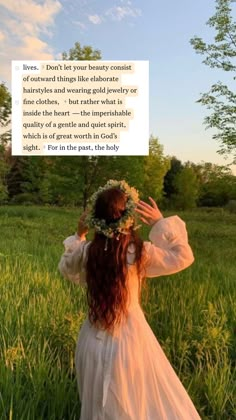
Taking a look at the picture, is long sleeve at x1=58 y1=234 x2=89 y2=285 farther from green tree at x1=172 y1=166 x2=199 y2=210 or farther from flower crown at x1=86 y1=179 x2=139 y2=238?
green tree at x1=172 y1=166 x2=199 y2=210

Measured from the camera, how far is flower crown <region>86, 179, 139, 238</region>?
2.24m

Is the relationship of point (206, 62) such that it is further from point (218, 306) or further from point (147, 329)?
point (147, 329)

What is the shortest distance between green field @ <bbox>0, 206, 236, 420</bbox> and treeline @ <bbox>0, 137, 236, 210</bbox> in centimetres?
351

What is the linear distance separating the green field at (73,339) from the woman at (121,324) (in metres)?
0.46

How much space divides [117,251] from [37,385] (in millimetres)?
1175

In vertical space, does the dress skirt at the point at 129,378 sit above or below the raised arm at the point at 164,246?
below

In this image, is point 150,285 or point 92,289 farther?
point 150,285

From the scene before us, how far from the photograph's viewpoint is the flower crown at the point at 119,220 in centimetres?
224

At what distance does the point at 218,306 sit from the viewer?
484 cm

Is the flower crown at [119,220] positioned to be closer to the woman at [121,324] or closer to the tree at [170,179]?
the woman at [121,324]

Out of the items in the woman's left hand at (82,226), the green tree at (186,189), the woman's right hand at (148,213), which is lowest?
the woman's left hand at (82,226)

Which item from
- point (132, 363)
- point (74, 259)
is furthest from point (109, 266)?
point (132, 363)

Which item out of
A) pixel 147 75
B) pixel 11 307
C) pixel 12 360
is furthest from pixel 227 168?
pixel 12 360

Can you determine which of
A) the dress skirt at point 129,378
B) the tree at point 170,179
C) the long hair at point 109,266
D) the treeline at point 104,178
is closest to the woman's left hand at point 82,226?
the long hair at point 109,266
